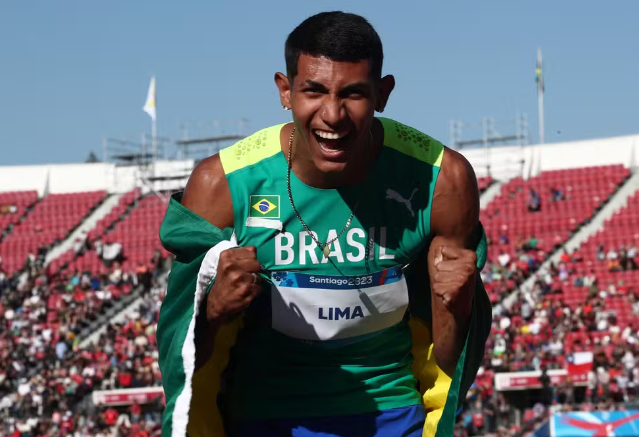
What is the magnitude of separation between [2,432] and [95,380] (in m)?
2.16

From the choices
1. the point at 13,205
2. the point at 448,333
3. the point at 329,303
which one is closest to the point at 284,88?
the point at 329,303

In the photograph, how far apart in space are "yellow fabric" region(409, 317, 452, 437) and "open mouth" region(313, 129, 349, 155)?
0.80 metres

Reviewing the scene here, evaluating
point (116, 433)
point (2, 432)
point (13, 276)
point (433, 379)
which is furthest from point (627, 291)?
point (433, 379)

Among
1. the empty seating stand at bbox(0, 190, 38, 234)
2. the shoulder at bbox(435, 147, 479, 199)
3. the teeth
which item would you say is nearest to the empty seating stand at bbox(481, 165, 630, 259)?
the empty seating stand at bbox(0, 190, 38, 234)

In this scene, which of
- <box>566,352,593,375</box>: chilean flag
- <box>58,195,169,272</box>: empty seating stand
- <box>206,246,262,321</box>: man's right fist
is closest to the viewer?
<box>206,246,262,321</box>: man's right fist

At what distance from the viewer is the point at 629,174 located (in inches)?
1246

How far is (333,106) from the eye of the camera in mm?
3830

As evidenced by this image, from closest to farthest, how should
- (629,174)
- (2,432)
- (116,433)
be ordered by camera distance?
(116,433) < (2,432) < (629,174)

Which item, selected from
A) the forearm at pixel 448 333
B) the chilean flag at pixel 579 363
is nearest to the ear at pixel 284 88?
the forearm at pixel 448 333

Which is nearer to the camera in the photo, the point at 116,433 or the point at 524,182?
the point at 116,433

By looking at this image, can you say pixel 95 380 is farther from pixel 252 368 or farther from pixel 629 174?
pixel 252 368

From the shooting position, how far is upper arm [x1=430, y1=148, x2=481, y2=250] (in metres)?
4.17

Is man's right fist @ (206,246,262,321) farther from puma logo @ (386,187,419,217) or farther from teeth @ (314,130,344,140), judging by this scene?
puma logo @ (386,187,419,217)

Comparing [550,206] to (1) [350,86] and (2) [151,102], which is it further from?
(1) [350,86]
